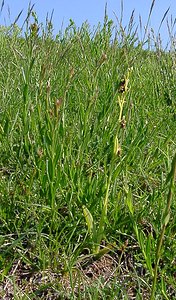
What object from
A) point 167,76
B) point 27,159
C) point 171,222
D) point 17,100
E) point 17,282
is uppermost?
point 167,76

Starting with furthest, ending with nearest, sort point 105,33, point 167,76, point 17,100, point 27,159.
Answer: point 105,33 < point 167,76 < point 17,100 < point 27,159

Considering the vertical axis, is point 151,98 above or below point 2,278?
above

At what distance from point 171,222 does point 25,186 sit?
0.44 metres

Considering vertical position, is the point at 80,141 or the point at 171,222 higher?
the point at 80,141

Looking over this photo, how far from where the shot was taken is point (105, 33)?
9.97ft

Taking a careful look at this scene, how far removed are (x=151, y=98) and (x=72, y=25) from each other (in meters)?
1.54

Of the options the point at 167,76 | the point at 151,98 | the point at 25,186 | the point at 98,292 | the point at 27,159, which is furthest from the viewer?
the point at 167,76

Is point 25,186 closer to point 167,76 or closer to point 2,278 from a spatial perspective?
point 2,278

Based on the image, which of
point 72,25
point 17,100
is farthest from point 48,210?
point 72,25

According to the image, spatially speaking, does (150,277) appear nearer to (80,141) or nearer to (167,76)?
(80,141)

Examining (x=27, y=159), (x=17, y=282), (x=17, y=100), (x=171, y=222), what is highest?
(x=17, y=100)

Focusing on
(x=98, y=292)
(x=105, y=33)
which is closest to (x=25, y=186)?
(x=98, y=292)

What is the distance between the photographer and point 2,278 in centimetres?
101

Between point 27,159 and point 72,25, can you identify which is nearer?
point 27,159
